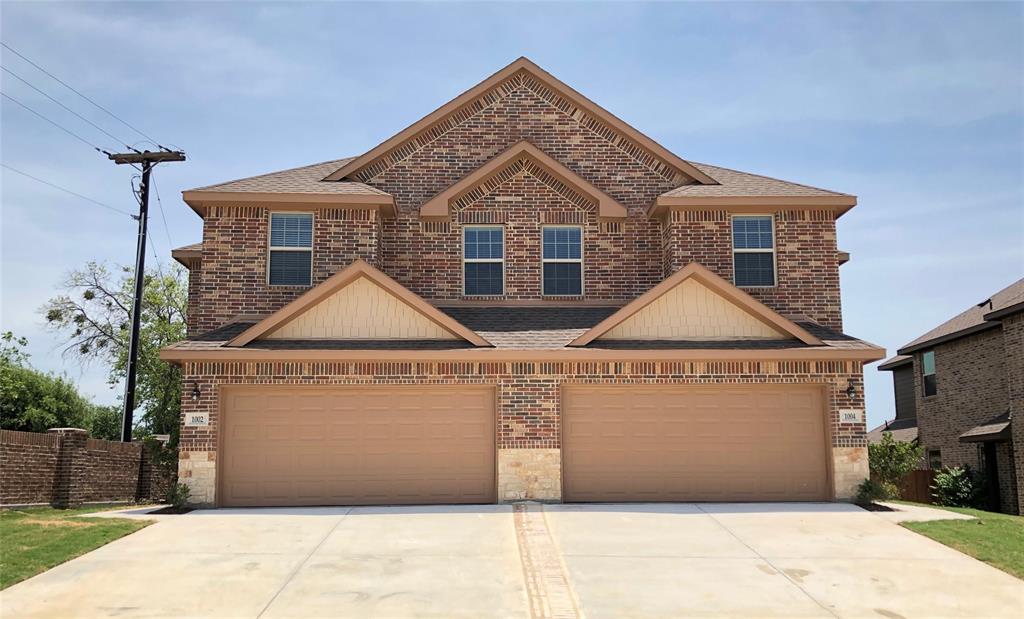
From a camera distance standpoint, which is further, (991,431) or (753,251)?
(991,431)

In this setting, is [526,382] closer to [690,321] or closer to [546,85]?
[690,321]

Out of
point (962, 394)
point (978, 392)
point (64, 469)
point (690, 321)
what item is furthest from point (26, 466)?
point (962, 394)

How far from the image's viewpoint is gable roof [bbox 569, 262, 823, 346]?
16688 mm

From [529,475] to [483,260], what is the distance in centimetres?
521

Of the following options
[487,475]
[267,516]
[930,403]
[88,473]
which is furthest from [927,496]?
[88,473]

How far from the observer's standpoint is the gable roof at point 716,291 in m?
16.7

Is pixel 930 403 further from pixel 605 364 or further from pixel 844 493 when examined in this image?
pixel 605 364

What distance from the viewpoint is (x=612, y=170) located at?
792 inches

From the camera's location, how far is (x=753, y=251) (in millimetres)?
19000

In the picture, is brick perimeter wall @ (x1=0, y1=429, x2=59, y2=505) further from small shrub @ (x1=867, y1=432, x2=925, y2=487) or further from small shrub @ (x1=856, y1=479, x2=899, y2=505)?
small shrub @ (x1=867, y1=432, x2=925, y2=487)

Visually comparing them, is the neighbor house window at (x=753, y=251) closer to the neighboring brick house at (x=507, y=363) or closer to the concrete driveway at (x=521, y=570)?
the neighboring brick house at (x=507, y=363)

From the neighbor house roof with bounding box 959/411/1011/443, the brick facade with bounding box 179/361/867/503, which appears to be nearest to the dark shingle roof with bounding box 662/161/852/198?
the brick facade with bounding box 179/361/867/503

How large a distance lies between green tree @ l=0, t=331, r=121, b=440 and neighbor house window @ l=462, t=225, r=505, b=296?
22.4 metres

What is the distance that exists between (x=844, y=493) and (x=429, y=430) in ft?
25.3
